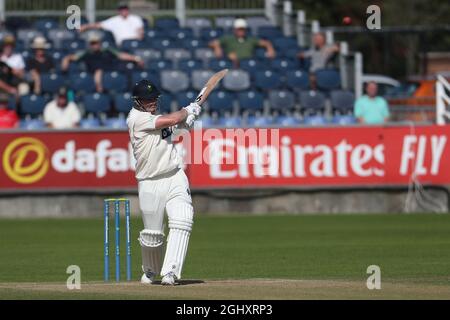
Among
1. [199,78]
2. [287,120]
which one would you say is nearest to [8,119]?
[199,78]

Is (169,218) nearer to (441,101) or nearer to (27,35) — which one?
(441,101)

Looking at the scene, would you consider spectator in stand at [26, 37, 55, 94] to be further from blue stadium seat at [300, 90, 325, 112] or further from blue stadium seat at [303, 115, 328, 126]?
blue stadium seat at [303, 115, 328, 126]

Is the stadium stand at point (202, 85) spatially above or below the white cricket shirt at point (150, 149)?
above

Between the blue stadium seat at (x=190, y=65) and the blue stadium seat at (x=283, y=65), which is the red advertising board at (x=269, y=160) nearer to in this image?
the blue stadium seat at (x=190, y=65)

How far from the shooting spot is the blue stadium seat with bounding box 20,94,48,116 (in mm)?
27844

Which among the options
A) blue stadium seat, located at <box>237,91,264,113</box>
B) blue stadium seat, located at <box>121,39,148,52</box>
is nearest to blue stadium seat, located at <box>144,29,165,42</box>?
blue stadium seat, located at <box>121,39,148,52</box>

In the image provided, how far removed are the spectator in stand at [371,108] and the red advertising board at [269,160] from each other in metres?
0.78

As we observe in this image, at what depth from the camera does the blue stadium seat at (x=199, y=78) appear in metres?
28.6

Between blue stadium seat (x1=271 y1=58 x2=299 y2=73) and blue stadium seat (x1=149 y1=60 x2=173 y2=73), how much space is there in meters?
2.19

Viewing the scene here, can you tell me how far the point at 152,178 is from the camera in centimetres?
1464

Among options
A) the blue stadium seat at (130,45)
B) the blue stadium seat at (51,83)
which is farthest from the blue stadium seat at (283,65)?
the blue stadium seat at (51,83)

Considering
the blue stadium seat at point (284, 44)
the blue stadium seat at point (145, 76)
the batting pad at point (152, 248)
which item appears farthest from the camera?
the blue stadium seat at point (284, 44)

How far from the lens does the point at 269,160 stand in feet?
86.3
